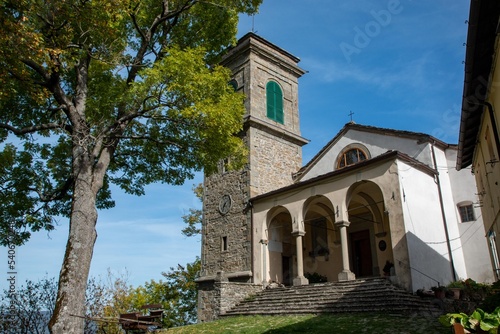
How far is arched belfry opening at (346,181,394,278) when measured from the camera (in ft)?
55.3

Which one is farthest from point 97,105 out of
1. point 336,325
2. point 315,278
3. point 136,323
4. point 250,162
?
point 315,278

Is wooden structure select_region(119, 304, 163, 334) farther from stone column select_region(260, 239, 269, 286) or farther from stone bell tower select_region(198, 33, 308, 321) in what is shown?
stone column select_region(260, 239, 269, 286)

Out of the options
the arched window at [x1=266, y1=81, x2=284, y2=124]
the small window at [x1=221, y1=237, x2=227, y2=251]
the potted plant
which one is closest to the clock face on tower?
the small window at [x1=221, y1=237, x2=227, y2=251]

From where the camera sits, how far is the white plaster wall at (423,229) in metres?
13.1

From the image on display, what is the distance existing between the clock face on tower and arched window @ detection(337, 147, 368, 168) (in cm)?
575

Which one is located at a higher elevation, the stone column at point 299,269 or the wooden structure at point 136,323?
the stone column at point 299,269

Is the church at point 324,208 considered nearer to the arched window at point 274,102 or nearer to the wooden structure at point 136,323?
the arched window at point 274,102

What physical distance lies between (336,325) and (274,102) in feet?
46.3

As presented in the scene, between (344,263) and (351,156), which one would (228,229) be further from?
(351,156)

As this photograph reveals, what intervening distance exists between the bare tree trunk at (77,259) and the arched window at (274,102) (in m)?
13.7

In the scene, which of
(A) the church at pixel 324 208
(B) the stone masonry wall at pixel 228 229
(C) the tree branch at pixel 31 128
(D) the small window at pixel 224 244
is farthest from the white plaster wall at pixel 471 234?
(C) the tree branch at pixel 31 128

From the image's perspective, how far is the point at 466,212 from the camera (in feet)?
54.2

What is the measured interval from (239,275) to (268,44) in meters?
12.5

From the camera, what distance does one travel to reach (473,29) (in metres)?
7.39
